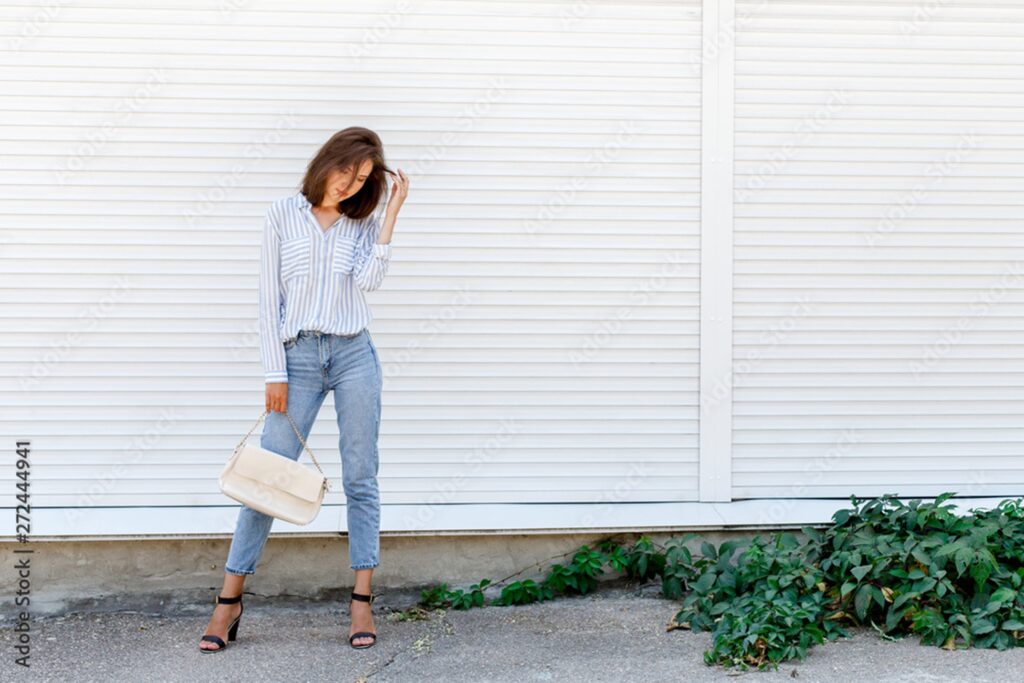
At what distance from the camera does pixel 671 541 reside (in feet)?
16.2

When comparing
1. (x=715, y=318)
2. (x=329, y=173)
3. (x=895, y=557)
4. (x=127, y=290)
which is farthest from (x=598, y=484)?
(x=127, y=290)

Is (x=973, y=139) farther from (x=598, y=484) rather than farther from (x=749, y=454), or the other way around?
(x=598, y=484)

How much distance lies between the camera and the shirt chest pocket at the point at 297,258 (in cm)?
424

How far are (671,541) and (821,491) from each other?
74 cm

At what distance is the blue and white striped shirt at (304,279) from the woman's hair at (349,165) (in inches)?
3.6

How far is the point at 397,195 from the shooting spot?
14.1ft

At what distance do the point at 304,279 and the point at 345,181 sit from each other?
1.27 ft
